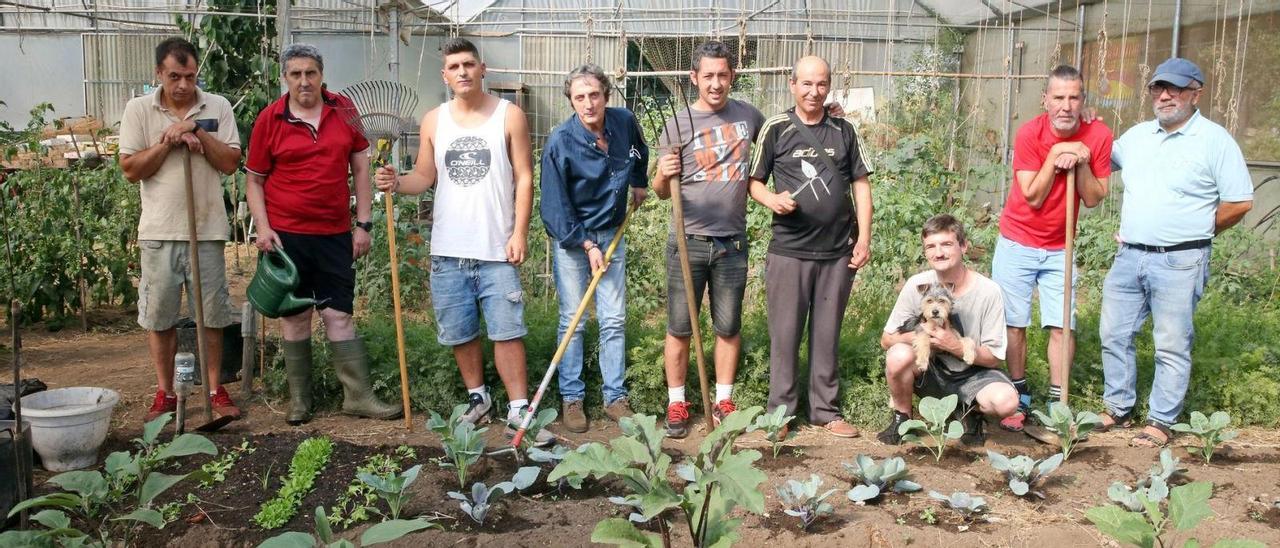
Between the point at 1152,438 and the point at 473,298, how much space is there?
3.22 metres

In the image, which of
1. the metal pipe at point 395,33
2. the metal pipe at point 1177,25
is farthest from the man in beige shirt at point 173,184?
the metal pipe at point 1177,25

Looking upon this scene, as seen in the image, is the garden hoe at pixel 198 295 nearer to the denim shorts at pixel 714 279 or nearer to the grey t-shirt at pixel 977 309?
the denim shorts at pixel 714 279

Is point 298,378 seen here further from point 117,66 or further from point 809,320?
point 117,66

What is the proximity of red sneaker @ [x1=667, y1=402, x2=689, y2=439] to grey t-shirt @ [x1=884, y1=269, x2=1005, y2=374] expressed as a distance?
3.67 ft

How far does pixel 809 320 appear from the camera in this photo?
15.4ft

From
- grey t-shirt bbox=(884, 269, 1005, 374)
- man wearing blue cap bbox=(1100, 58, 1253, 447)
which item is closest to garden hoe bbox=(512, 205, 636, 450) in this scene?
grey t-shirt bbox=(884, 269, 1005, 374)

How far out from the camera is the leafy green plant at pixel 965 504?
11.7 feet

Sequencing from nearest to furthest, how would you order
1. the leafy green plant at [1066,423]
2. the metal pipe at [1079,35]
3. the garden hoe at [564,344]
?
the garden hoe at [564,344], the leafy green plant at [1066,423], the metal pipe at [1079,35]

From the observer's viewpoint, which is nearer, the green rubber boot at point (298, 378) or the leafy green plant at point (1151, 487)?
the leafy green plant at point (1151, 487)

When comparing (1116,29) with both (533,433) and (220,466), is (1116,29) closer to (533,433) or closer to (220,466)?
(533,433)

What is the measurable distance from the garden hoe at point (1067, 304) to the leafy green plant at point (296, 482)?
3.20 metres

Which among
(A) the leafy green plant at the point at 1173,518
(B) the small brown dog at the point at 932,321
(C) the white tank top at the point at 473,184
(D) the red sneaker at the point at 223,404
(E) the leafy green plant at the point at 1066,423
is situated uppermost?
(C) the white tank top at the point at 473,184

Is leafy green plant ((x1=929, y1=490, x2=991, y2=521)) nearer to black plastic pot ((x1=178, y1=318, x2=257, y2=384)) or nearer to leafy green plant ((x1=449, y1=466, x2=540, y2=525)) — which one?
leafy green plant ((x1=449, y1=466, x2=540, y2=525))

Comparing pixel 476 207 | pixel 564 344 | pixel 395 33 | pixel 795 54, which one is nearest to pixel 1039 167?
pixel 564 344
